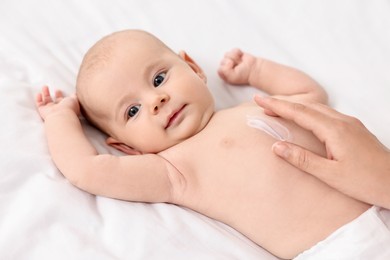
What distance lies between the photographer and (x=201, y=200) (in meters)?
1.28

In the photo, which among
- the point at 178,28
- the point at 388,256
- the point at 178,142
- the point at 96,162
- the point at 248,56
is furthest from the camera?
the point at 178,28

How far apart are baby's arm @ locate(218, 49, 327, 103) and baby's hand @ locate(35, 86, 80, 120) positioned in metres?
0.45

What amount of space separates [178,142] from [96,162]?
0.22 metres

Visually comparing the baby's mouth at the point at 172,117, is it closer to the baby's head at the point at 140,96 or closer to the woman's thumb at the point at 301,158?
the baby's head at the point at 140,96

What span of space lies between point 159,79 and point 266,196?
40cm

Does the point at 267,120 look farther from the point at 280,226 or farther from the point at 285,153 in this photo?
the point at 280,226

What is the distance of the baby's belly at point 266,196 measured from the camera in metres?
1.22

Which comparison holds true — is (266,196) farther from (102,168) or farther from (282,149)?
(102,168)

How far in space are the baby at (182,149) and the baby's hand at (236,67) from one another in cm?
17

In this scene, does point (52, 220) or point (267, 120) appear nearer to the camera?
point (52, 220)

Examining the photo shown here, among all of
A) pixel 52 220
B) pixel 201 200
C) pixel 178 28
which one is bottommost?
pixel 52 220

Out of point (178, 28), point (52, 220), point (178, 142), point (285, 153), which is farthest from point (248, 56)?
point (52, 220)

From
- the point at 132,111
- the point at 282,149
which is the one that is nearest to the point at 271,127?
the point at 282,149

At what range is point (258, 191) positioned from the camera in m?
1.25
